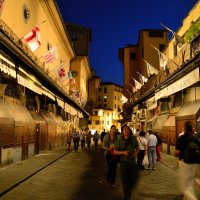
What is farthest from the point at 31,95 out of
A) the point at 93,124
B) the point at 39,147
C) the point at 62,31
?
the point at 93,124

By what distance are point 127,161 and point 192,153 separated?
1550mm

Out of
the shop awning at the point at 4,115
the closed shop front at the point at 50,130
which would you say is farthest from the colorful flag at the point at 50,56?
the shop awning at the point at 4,115

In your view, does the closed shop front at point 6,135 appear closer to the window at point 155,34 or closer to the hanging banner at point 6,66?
the hanging banner at point 6,66

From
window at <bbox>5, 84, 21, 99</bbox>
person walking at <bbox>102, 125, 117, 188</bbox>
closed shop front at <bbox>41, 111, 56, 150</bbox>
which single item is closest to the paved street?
person walking at <bbox>102, 125, 117, 188</bbox>

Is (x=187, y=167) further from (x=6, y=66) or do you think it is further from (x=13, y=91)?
(x=13, y=91)

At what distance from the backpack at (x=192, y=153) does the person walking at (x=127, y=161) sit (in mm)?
1250

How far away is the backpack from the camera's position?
301 inches

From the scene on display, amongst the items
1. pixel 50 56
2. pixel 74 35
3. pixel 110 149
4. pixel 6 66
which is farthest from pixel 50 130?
pixel 74 35

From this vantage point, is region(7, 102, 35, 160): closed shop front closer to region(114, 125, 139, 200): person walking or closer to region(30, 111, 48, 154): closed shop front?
region(30, 111, 48, 154): closed shop front

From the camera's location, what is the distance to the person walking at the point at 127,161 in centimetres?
805

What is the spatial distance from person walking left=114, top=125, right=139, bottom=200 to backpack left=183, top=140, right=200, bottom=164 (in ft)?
4.10

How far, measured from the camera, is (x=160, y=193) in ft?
31.8

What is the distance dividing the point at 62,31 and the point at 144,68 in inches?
676

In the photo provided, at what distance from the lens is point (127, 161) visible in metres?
8.24
